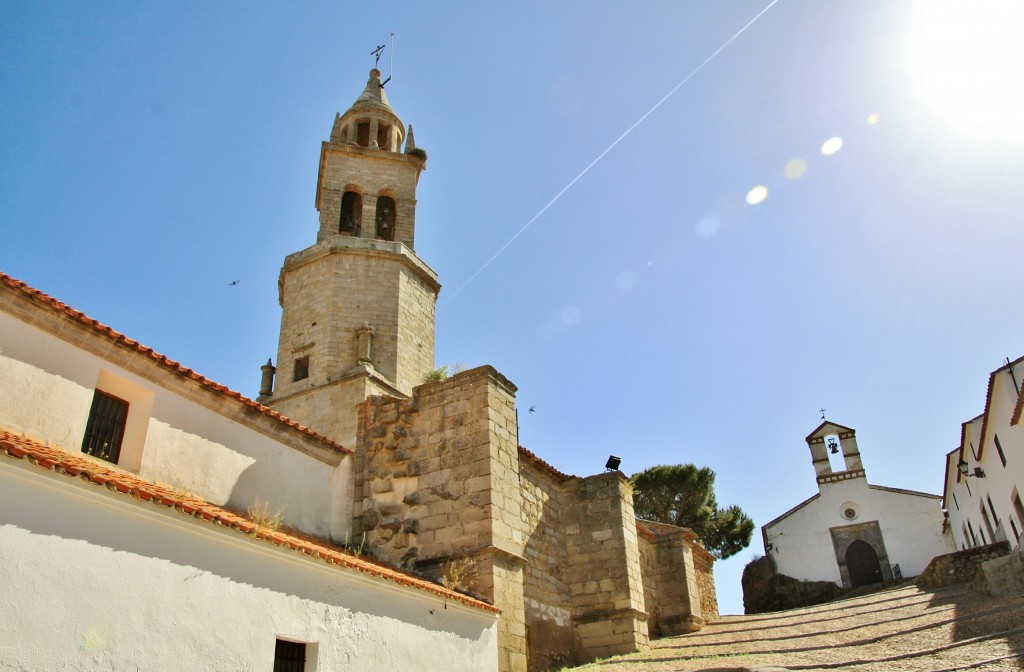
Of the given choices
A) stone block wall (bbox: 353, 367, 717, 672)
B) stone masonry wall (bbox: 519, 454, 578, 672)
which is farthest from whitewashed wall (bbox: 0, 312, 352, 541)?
stone masonry wall (bbox: 519, 454, 578, 672)

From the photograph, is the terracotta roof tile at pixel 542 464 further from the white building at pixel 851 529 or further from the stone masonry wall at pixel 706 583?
the white building at pixel 851 529

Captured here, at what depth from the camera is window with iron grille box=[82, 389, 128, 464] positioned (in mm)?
7746

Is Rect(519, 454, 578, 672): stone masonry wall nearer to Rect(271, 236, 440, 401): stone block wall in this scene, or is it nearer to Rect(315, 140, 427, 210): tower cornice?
Rect(271, 236, 440, 401): stone block wall

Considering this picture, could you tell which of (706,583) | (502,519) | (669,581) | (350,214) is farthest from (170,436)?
(706,583)

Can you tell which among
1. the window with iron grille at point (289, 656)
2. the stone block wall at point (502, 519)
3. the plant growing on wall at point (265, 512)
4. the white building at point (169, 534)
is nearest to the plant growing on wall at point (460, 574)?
the stone block wall at point (502, 519)

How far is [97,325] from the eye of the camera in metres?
7.81

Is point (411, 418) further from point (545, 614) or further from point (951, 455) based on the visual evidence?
point (951, 455)

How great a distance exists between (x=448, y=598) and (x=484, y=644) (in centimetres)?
94

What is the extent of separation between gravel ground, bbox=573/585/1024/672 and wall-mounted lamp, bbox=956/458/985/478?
644 cm

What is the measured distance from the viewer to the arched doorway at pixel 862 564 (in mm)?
30000

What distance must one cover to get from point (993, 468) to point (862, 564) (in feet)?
38.5

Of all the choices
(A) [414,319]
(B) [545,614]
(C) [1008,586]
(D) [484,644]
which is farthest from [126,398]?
(C) [1008,586]

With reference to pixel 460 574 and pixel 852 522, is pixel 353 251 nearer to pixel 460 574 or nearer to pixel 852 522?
pixel 460 574

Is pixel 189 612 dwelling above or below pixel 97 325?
below
